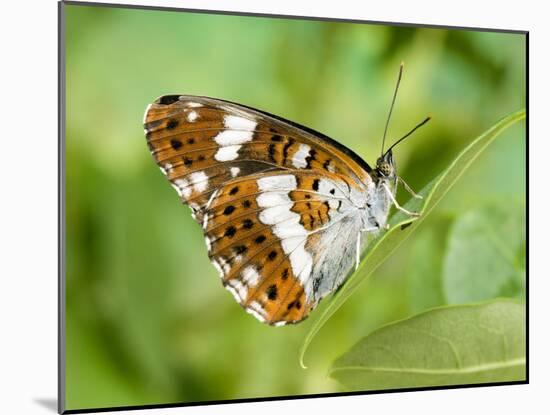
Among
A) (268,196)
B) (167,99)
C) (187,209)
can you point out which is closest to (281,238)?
(268,196)

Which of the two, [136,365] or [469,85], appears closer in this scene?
[136,365]

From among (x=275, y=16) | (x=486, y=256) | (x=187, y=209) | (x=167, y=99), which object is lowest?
(x=486, y=256)

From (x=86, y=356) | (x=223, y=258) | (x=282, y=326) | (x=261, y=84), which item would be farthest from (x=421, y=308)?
(x=86, y=356)

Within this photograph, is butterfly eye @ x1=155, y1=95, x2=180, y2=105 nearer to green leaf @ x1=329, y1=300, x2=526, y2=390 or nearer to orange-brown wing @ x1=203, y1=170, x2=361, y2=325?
orange-brown wing @ x1=203, y1=170, x2=361, y2=325

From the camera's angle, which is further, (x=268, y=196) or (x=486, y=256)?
(x=486, y=256)

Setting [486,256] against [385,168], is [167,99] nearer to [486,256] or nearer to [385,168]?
[385,168]

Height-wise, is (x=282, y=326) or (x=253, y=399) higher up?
(x=282, y=326)

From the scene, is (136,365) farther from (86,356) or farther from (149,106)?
(149,106)
